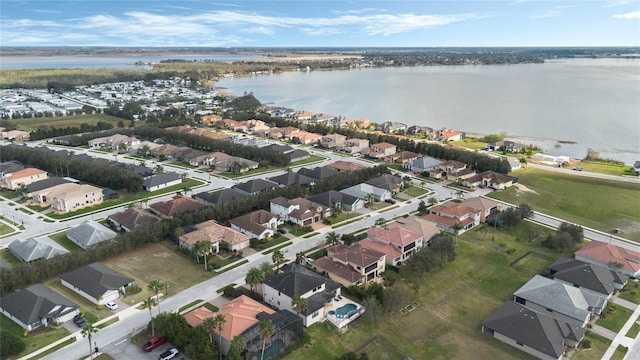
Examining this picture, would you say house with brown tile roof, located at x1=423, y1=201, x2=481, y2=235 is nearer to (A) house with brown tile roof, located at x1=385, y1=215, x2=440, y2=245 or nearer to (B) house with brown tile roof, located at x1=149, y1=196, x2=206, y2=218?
(A) house with brown tile roof, located at x1=385, y1=215, x2=440, y2=245

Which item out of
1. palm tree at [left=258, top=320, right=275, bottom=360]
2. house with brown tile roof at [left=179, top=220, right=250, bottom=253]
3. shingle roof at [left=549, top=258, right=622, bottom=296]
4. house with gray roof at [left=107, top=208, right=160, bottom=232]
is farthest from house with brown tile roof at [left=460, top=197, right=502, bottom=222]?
house with gray roof at [left=107, top=208, right=160, bottom=232]

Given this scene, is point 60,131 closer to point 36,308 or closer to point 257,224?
point 257,224

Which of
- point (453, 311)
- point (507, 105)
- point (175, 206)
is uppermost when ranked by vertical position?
point (507, 105)

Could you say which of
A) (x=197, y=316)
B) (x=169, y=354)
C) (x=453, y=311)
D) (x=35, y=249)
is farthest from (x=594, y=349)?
(x=35, y=249)

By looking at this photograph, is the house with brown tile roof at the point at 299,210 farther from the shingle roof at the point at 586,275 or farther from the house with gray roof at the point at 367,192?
the shingle roof at the point at 586,275

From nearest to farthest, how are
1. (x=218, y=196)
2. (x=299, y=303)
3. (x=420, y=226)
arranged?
(x=299, y=303)
(x=420, y=226)
(x=218, y=196)

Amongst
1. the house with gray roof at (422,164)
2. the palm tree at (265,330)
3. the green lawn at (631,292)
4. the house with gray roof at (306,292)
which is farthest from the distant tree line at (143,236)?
the green lawn at (631,292)
